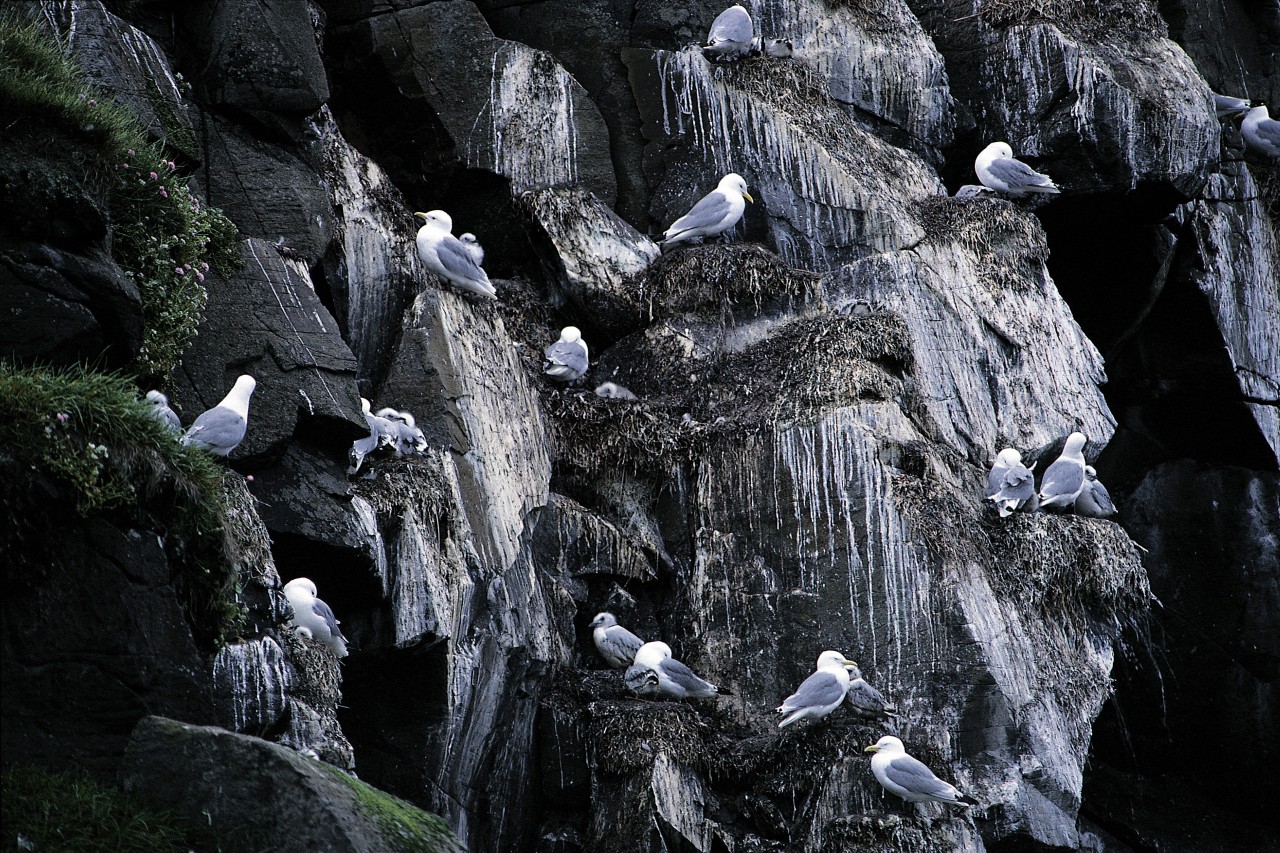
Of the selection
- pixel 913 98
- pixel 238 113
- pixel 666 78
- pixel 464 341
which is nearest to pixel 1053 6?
pixel 913 98

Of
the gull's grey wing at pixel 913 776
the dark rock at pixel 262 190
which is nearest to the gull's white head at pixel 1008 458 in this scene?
the gull's grey wing at pixel 913 776

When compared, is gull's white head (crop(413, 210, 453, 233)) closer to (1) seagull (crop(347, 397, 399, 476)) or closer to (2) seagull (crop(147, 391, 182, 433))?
(1) seagull (crop(347, 397, 399, 476))

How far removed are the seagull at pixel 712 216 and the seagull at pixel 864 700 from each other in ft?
14.8

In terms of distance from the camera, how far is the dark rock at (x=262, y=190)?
9711 millimetres

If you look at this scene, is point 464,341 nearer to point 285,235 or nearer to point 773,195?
point 285,235

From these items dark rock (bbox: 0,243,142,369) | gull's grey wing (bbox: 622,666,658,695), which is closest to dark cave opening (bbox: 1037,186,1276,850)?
gull's grey wing (bbox: 622,666,658,695)

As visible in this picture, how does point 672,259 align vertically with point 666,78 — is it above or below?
below

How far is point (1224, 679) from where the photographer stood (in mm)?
16281

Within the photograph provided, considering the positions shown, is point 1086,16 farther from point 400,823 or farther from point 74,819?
point 74,819

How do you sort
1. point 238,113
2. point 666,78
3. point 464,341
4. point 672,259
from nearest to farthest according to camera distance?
1. point 238,113
2. point 464,341
3. point 672,259
4. point 666,78

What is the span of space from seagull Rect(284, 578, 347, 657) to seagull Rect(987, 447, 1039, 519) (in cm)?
→ 599

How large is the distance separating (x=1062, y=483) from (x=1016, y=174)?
3.40 meters

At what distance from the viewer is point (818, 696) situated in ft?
32.6

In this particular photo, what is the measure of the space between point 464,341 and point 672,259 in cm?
272
